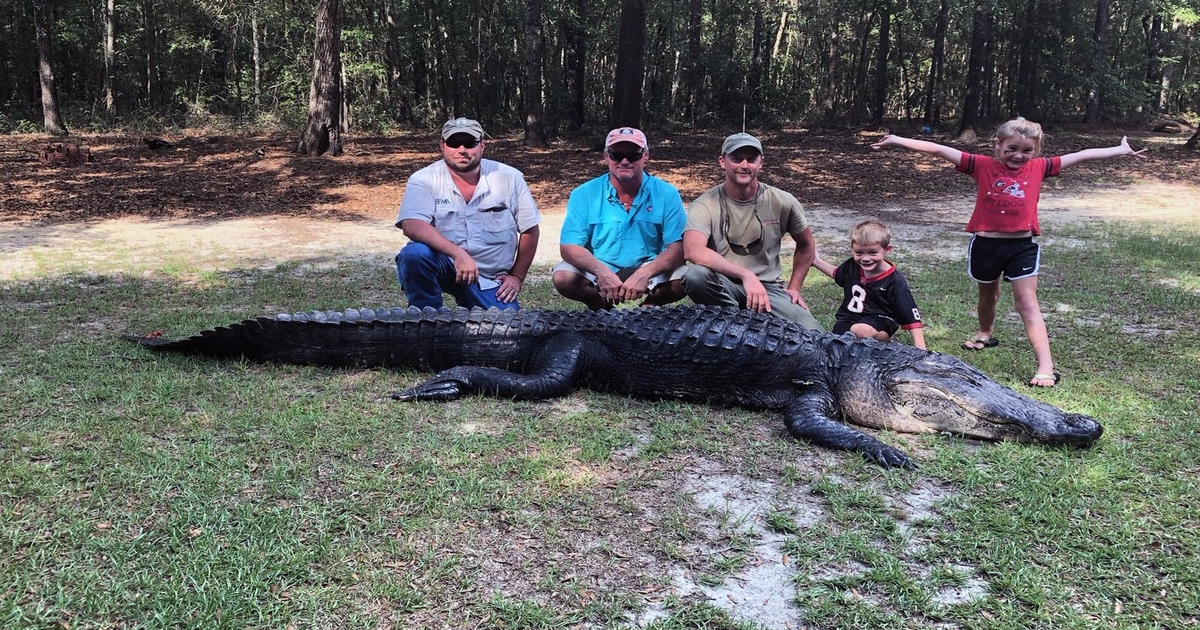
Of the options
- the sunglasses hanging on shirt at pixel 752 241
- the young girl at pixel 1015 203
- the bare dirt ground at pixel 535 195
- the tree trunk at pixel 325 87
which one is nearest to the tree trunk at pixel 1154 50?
the bare dirt ground at pixel 535 195

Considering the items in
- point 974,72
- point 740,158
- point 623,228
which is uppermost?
point 974,72

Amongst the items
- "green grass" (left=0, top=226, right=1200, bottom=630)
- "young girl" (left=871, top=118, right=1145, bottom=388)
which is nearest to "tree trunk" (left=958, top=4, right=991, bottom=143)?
"young girl" (left=871, top=118, right=1145, bottom=388)

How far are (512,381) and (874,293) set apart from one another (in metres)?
2.13

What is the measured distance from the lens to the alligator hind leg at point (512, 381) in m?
3.69

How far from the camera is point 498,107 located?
27906mm

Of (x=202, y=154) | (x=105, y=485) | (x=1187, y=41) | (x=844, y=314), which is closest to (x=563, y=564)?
(x=105, y=485)

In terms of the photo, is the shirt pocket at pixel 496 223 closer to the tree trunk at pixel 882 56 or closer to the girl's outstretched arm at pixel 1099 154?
the girl's outstretched arm at pixel 1099 154

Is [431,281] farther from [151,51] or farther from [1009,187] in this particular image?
[151,51]

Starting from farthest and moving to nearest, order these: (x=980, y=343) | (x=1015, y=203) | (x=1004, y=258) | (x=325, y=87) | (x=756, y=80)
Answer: (x=756, y=80) < (x=325, y=87) < (x=980, y=343) < (x=1004, y=258) < (x=1015, y=203)

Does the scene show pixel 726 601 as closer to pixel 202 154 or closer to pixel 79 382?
pixel 79 382

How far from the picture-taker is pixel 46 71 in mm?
18797

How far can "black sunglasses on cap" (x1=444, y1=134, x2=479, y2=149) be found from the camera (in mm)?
4551

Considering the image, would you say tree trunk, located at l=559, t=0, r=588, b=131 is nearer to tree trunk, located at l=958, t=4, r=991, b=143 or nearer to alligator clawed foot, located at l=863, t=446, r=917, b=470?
tree trunk, located at l=958, t=4, r=991, b=143

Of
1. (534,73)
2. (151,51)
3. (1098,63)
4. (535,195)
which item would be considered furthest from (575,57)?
(1098,63)
